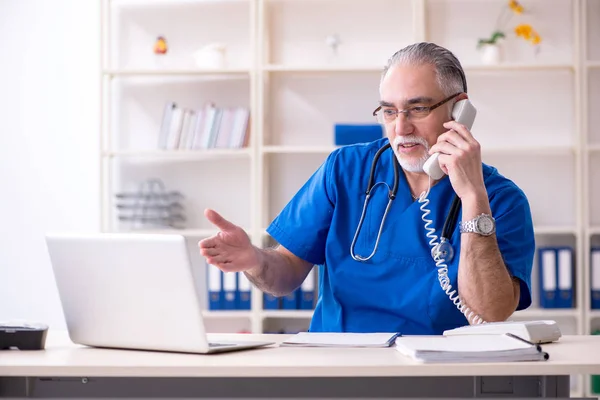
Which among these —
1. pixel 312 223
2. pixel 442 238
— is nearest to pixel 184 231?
pixel 312 223

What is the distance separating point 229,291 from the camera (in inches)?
162

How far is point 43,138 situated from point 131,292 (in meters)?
3.20

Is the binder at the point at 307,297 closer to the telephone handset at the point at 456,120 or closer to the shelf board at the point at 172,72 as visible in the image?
the shelf board at the point at 172,72

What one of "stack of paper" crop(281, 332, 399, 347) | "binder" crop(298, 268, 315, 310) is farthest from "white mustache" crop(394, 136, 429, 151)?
"binder" crop(298, 268, 315, 310)

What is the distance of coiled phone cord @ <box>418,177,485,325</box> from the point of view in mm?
1953

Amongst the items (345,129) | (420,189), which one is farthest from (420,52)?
(345,129)

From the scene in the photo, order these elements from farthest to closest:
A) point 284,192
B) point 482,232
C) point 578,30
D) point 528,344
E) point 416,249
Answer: point 284,192 < point 578,30 < point 416,249 < point 482,232 < point 528,344

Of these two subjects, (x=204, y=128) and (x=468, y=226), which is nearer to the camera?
(x=468, y=226)

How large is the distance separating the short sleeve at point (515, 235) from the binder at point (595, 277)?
206cm

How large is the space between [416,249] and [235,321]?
2.50m

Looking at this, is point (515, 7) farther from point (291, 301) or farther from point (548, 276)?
point (291, 301)

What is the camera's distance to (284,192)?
440cm

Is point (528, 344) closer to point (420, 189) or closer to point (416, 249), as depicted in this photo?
point (416, 249)

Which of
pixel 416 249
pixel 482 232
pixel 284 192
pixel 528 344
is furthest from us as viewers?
pixel 284 192
